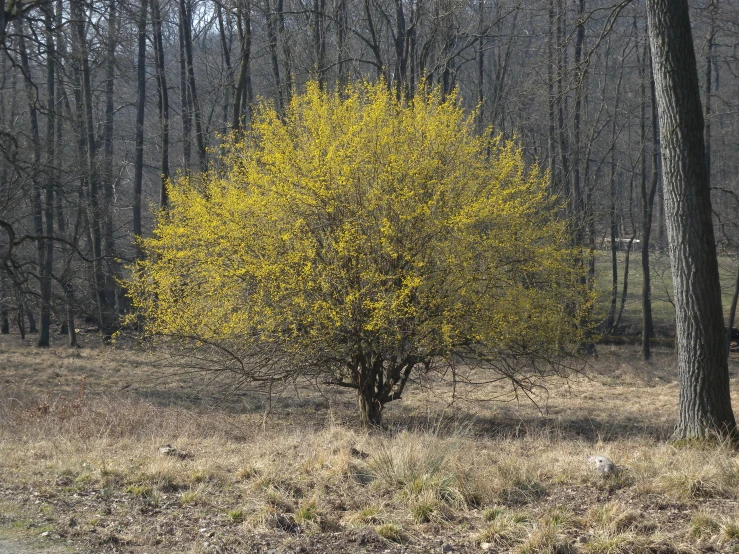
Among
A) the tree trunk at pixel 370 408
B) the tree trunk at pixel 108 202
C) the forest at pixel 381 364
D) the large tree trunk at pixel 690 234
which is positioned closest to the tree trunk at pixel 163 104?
the tree trunk at pixel 108 202

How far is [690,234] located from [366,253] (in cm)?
399

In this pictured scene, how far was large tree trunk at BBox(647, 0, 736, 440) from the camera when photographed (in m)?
6.68

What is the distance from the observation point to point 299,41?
72.7ft

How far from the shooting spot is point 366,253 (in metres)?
9.36

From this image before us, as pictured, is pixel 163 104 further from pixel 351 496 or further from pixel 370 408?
pixel 351 496

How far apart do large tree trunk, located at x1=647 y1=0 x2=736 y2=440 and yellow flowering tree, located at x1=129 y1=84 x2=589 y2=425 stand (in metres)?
2.73

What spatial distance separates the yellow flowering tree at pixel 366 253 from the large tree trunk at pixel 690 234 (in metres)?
2.73

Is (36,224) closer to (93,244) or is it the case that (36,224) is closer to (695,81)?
(93,244)

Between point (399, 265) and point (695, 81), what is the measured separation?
413cm

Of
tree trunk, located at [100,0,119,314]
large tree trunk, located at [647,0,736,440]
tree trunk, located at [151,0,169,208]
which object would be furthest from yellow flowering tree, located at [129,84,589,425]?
tree trunk, located at [151,0,169,208]

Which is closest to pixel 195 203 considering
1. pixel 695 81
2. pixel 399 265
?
pixel 399 265

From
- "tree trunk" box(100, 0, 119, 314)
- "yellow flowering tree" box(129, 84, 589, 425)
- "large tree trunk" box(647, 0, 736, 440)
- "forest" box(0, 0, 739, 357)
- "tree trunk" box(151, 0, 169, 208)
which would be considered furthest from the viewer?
"tree trunk" box(151, 0, 169, 208)

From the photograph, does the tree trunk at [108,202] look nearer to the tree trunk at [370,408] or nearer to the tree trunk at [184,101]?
the tree trunk at [184,101]

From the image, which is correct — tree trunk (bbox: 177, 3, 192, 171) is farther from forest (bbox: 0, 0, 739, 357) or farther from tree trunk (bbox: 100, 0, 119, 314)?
tree trunk (bbox: 100, 0, 119, 314)
